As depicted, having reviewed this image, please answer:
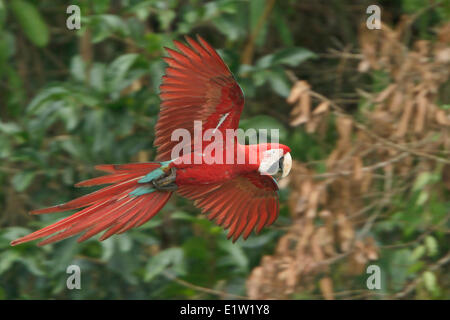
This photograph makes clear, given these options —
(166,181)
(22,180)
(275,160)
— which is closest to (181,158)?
(166,181)

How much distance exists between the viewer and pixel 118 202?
86.8 inches

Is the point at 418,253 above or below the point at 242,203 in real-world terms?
below

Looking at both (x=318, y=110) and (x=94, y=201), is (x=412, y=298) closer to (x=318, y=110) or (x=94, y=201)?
(x=318, y=110)

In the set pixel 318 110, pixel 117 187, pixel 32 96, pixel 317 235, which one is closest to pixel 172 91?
pixel 117 187

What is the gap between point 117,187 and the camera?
2221 mm

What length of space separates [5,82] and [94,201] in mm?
1657

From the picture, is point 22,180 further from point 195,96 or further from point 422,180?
point 422,180

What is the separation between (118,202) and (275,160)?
52cm

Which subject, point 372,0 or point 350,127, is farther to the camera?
point 372,0

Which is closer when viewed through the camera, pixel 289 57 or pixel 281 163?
pixel 281 163

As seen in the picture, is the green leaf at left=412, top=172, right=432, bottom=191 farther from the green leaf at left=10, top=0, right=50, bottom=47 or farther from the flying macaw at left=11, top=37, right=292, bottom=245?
the green leaf at left=10, top=0, right=50, bottom=47

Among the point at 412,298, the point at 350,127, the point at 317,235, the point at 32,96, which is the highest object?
the point at 32,96

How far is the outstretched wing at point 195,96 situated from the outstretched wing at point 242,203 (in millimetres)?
264

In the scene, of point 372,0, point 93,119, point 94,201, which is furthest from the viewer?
point 372,0
